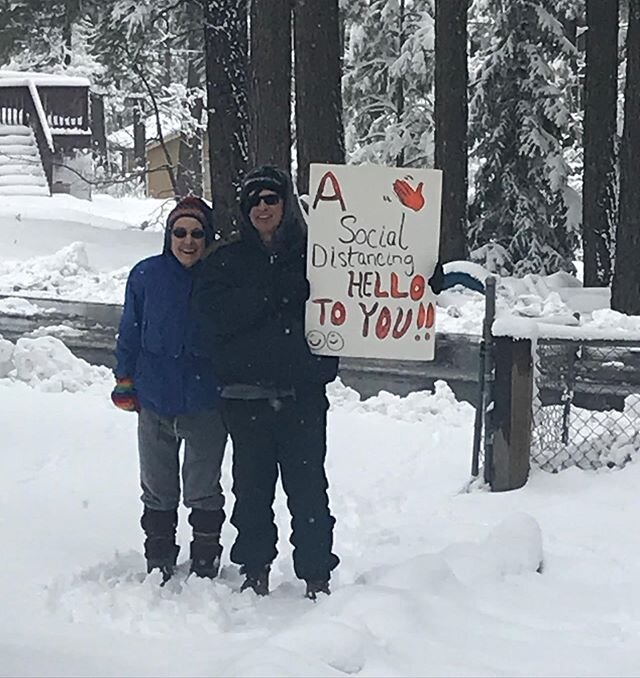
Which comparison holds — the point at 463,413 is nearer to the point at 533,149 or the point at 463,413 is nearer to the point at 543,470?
the point at 543,470

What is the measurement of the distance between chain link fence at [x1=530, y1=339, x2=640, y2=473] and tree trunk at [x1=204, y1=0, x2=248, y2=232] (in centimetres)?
679

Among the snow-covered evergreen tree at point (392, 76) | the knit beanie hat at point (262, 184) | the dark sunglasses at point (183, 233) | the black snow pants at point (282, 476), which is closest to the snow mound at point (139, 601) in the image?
the black snow pants at point (282, 476)

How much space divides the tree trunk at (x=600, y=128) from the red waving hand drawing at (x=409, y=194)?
36.3 ft

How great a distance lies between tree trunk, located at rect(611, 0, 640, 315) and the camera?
12273 millimetres

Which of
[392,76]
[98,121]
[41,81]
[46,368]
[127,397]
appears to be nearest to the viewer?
[127,397]

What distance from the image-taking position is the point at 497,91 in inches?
721

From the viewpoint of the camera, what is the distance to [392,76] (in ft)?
72.1

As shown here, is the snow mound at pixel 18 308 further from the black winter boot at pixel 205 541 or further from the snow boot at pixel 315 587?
the snow boot at pixel 315 587

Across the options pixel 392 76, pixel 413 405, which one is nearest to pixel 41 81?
pixel 392 76

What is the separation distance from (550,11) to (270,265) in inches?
589

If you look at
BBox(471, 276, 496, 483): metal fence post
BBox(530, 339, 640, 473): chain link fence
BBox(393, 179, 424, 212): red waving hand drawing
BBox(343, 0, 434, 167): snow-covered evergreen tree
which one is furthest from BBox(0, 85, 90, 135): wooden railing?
BBox(393, 179, 424, 212): red waving hand drawing

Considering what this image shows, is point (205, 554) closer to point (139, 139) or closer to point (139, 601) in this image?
point (139, 601)

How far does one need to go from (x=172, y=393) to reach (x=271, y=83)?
9.23 m

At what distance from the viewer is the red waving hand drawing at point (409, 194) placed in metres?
4.77
